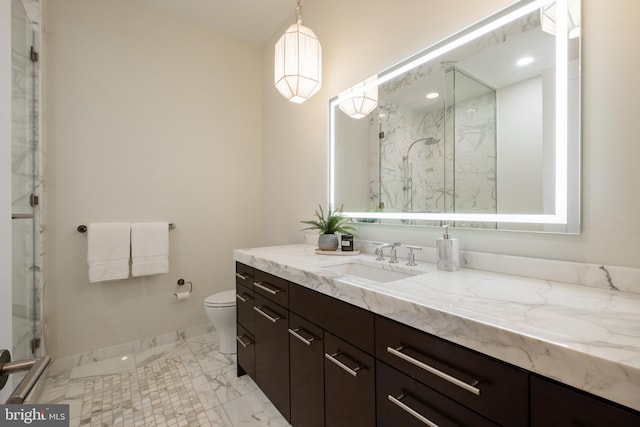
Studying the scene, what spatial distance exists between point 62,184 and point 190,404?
1.73 metres

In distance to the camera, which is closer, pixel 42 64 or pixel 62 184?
pixel 42 64

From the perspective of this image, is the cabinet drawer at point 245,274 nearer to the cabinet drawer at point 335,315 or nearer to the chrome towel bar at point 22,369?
the cabinet drawer at point 335,315

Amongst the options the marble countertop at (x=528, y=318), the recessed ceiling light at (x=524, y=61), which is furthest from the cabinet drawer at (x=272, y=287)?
the recessed ceiling light at (x=524, y=61)

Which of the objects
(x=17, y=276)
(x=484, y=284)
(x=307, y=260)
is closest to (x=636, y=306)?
(x=484, y=284)

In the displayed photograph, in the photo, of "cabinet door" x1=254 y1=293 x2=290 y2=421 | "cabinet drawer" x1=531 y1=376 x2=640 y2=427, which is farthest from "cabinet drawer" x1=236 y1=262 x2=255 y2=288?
"cabinet drawer" x1=531 y1=376 x2=640 y2=427

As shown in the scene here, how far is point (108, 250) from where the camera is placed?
2.09 metres

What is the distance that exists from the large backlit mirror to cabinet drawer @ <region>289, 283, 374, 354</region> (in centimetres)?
68

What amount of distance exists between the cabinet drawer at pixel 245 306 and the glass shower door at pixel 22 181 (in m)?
1.03

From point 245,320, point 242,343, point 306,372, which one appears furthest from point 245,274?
point 306,372

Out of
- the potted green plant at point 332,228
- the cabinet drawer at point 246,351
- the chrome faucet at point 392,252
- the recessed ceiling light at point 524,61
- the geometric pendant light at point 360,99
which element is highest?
the geometric pendant light at point 360,99

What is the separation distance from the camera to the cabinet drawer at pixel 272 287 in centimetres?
138

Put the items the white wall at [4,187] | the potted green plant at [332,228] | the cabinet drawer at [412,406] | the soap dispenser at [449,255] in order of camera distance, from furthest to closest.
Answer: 1. the potted green plant at [332,228]
2. the soap dispenser at [449,255]
3. the white wall at [4,187]
4. the cabinet drawer at [412,406]

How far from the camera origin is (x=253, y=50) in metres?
2.88

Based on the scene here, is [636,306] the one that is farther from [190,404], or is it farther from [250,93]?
[250,93]
